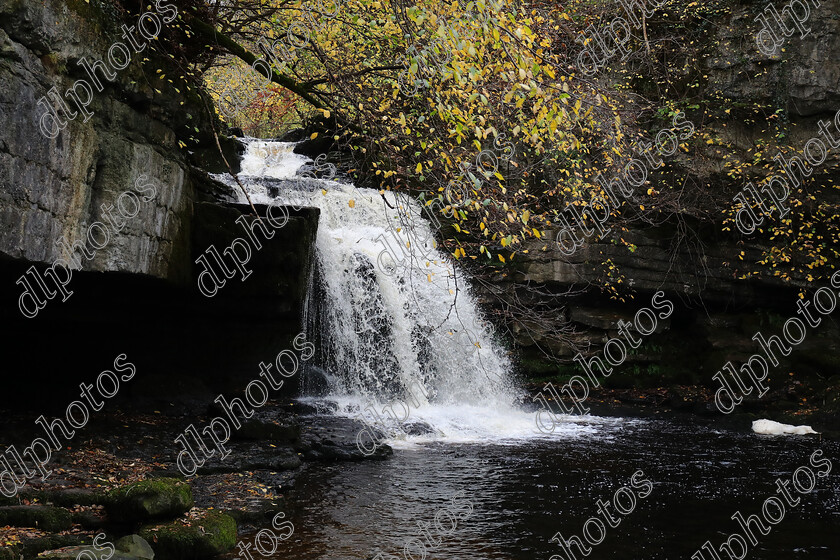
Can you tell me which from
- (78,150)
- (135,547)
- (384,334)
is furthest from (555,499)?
(78,150)

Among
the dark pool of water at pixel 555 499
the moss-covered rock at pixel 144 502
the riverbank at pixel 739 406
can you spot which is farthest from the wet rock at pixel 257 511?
the riverbank at pixel 739 406

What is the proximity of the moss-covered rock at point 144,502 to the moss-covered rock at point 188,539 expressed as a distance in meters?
0.13

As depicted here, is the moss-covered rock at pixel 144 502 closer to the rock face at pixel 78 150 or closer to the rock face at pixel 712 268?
the rock face at pixel 78 150

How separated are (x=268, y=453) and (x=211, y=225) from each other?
11.3 feet

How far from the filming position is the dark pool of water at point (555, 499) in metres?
5.75

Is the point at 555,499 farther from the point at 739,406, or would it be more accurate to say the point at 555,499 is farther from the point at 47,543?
the point at 739,406

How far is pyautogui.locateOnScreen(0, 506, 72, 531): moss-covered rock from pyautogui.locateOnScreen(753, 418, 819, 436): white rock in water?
417 inches

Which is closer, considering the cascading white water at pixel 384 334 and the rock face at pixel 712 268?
the cascading white water at pixel 384 334

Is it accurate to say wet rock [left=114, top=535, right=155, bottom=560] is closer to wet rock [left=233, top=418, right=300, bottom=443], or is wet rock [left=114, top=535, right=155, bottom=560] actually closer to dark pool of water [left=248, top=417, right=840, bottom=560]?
dark pool of water [left=248, top=417, right=840, bottom=560]

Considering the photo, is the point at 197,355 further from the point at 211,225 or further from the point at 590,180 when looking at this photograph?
the point at 590,180

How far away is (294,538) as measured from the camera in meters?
5.80

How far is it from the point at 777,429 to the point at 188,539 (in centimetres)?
1007

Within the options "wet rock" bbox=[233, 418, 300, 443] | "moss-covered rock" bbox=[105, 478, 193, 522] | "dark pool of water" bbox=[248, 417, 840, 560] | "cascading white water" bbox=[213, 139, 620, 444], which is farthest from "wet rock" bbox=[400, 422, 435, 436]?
"moss-covered rock" bbox=[105, 478, 193, 522]

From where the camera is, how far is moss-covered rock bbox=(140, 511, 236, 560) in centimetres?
516
